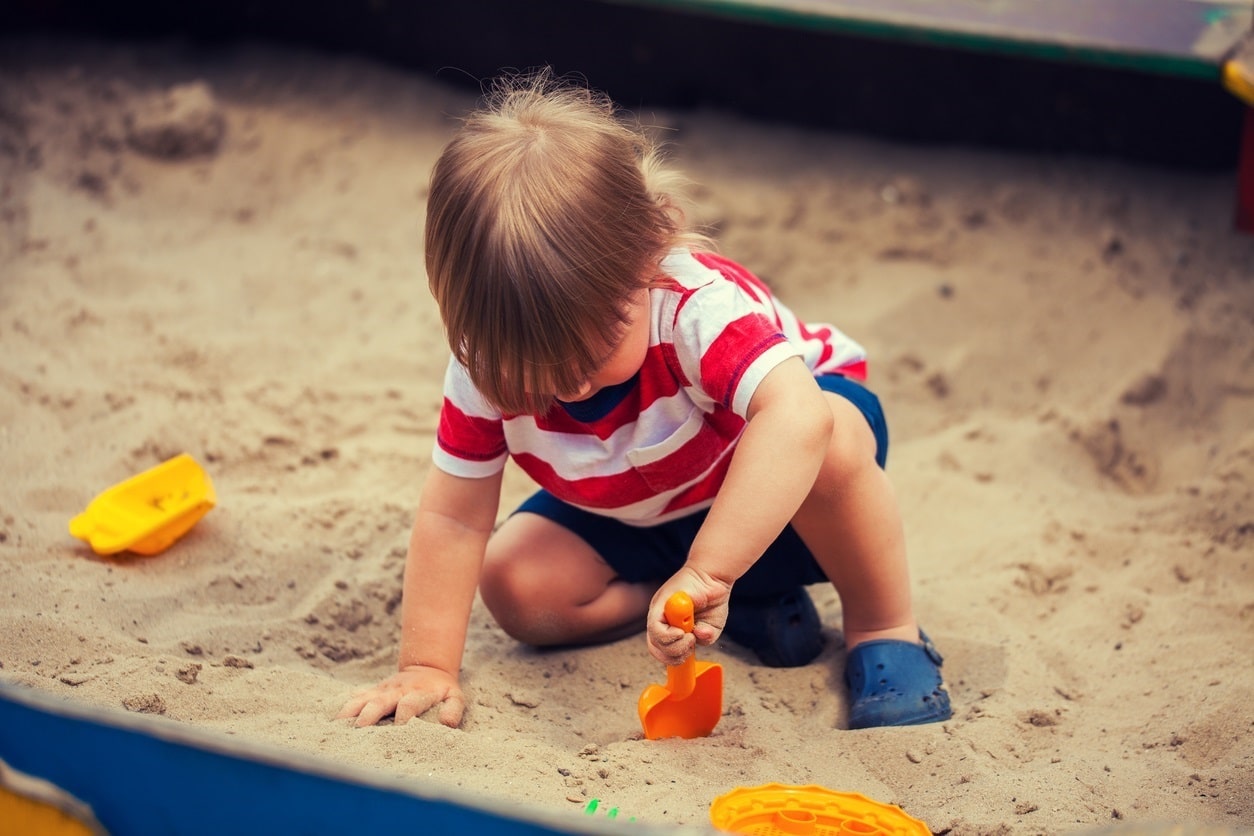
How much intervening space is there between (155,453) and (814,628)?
3.14 feet

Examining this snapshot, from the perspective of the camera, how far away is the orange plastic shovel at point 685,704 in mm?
1258

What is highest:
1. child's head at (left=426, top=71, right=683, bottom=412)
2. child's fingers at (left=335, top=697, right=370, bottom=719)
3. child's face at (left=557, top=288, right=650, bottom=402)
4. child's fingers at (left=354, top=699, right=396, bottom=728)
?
child's head at (left=426, top=71, right=683, bottom=412)

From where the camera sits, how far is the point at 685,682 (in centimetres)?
125

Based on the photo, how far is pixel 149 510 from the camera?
5.37 ft

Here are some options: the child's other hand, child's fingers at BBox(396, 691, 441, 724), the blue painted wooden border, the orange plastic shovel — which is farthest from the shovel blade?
the blue painted wooden border

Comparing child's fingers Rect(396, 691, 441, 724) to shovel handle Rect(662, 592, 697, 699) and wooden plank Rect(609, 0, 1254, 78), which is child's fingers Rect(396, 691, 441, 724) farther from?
A: wooden plank Rect(609, 0, 1254, 78)

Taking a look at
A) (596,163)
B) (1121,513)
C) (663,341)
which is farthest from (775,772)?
(1121,513)

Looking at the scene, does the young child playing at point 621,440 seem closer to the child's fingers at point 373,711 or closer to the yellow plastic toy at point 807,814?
the child's fingers at point 373,711

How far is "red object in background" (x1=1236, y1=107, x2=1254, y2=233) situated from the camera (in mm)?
2137

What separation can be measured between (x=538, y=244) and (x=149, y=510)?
0.80 m

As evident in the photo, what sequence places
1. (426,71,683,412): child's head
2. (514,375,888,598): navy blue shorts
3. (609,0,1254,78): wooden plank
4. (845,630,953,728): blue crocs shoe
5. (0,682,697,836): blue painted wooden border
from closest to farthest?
(0,682,697,836): blue painted wooden border < (426,71,683,412): child's head < (845,630,953,728): blue crocs shoe < (514,375,888,598): navy blue shorts < (609,0,1254,78): wooden plank

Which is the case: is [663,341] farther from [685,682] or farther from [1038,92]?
[1038,92]

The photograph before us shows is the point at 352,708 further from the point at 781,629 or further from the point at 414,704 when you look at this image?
the point at 781,629

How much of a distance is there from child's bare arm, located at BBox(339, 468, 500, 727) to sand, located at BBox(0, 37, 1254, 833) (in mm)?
74
